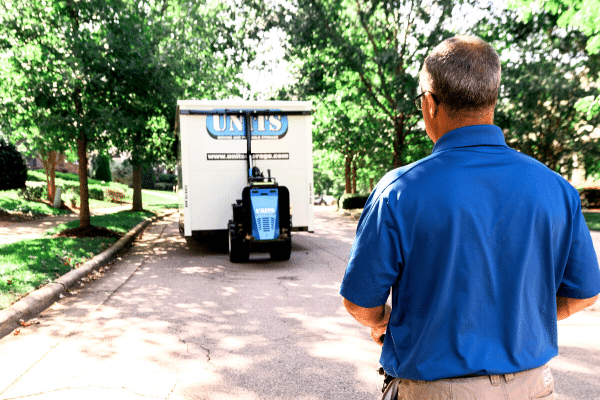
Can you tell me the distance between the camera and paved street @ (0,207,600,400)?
3627mm

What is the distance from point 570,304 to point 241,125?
884 centimetres

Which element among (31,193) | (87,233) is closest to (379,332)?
(87,233)

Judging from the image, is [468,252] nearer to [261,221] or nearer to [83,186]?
[261,221]

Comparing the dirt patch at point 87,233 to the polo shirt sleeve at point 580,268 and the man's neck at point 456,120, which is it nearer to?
the man's neck at point 456,120

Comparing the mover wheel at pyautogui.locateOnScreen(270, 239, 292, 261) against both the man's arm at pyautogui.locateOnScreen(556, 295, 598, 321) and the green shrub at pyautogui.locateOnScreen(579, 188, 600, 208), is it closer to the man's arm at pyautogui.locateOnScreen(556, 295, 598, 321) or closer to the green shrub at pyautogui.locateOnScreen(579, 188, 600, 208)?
the man's arm at pyautogui.locateOnScreen(556, 295, 598, 321)

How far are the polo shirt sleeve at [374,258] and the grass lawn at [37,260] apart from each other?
5.35m

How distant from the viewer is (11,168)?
20.8 m

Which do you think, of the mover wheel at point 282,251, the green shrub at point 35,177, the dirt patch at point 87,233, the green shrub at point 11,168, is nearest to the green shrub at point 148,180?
the green shrub at point 35,177

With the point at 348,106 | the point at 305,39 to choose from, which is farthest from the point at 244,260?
the point at 348,106

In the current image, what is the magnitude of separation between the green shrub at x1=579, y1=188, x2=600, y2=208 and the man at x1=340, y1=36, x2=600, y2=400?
26.0 meters

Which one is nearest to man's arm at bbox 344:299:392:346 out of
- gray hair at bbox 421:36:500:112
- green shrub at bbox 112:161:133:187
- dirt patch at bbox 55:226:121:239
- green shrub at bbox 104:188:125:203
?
gray hair at bbox 421:36:500:112

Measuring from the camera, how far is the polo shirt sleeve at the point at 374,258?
52.9 inches

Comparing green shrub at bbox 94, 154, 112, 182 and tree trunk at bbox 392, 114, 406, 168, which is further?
green shrub at bbox 94, 154, 112, 182

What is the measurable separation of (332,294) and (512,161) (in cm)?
556
